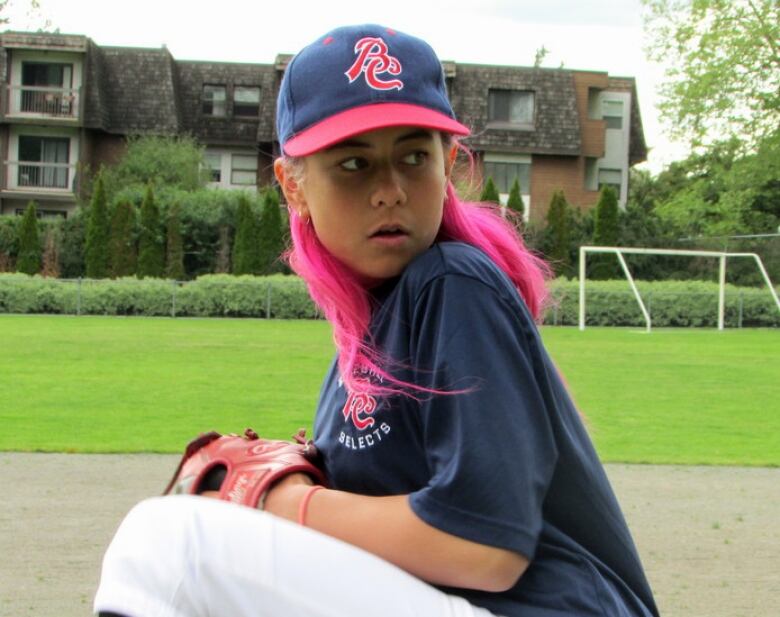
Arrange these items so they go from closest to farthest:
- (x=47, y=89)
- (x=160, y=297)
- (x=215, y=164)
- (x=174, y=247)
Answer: (x=160, y=297)
(x=174, y=247)
(x=47, y=89)
(x=215, y=164)

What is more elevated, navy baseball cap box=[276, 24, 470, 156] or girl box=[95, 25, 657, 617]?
navy baseball cap box=[276, 24, 470, 156]

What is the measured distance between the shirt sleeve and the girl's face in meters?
0.28

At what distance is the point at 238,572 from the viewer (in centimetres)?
173

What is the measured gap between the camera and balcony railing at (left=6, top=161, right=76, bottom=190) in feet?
156

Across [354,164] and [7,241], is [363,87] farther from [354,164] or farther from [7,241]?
[7,241]

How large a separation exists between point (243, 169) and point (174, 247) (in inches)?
491

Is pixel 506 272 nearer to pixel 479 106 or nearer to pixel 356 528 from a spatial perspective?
pixel 356 528

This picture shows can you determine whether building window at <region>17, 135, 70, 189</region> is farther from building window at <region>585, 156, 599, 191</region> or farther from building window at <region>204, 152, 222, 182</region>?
building window at <region>585, 156, 599, 191</region>

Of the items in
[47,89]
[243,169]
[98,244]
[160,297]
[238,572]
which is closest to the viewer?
[238,572]

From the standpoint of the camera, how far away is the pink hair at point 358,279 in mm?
2064

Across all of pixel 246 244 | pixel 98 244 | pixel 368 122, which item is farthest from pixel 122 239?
pixel 368 122

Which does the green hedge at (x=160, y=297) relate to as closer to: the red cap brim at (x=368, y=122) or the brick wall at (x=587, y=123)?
the brick wall at (x=587, y=123)

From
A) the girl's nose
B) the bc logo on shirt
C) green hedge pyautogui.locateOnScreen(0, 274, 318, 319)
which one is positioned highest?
the girl's nose

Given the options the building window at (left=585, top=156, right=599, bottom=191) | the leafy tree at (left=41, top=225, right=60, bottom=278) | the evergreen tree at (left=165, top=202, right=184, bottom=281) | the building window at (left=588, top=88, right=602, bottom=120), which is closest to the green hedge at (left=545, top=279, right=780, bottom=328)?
the evergreen tree at (left=165, top=202, right=184, bottom=281)
